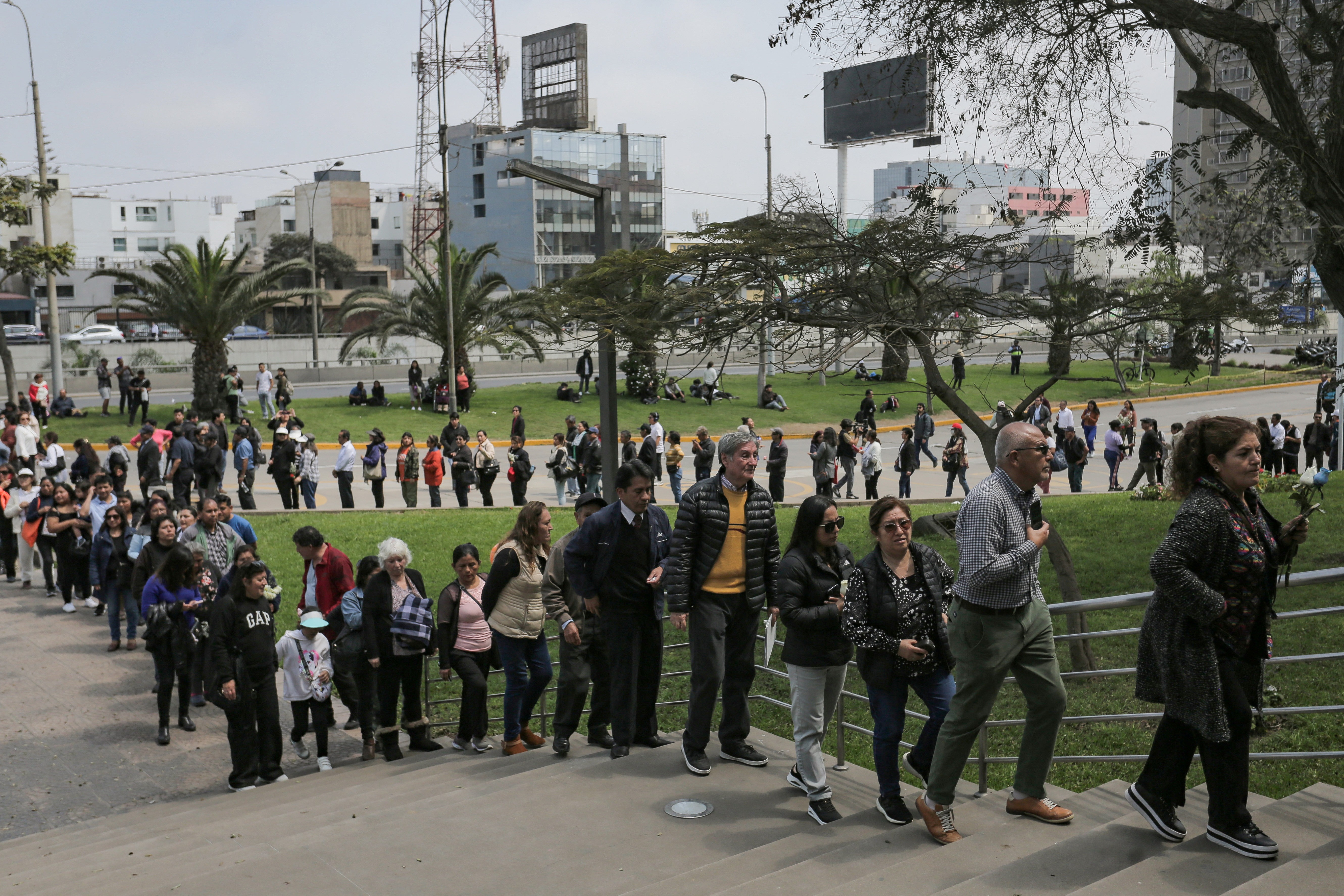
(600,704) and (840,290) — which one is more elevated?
(840,290)

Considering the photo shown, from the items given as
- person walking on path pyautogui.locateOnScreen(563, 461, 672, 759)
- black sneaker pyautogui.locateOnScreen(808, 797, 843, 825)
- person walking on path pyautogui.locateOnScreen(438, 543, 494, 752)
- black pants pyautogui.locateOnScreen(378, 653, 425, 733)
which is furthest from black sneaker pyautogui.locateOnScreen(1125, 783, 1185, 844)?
black pants pyautogui.locateOnScreen(378, 653, 425, 733)

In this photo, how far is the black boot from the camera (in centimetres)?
830

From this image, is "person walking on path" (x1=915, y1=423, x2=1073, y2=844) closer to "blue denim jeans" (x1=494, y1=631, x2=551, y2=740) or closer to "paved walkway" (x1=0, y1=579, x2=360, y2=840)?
"blue denim jeans" (x1=494, y1=631, x2=551, y2=740)

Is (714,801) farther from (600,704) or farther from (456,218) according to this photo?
(456,218)

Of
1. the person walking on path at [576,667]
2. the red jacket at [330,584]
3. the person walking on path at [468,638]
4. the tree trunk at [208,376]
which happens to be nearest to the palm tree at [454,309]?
the tree trunk at [208,376]

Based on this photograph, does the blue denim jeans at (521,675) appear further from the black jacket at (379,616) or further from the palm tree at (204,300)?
the palm tree at (204,300)

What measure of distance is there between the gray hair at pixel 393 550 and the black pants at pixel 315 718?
1.20 meters

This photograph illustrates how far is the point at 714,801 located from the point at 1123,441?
20946 mm

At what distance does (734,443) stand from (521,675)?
8.04ft

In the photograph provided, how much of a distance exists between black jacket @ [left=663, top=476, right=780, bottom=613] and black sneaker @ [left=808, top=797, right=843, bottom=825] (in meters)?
1.13

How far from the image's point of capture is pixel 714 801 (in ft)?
18.7

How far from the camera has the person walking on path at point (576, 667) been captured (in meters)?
6.98

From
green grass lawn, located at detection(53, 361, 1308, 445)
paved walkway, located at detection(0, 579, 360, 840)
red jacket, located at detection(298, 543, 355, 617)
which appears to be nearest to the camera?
paved walkway, located at detection(0, 579, 360, 840)

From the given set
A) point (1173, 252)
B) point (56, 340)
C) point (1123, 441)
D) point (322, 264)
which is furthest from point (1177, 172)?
point (322, 264)
